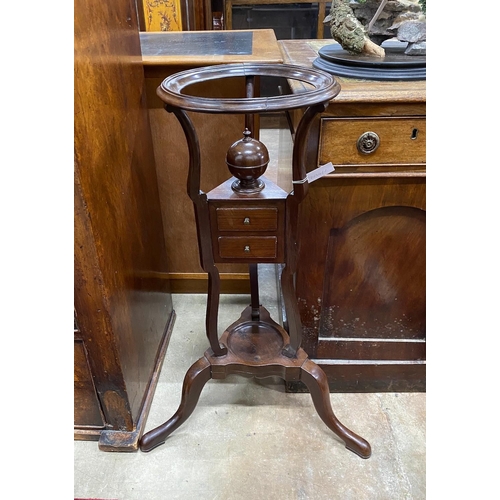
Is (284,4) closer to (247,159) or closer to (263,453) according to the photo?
(247,159)

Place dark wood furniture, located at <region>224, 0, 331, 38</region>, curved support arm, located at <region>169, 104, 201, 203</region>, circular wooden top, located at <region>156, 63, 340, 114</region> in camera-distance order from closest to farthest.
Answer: circular wooden top, located at <region>156, 63, 340, 114</region>
curved support arm, located at <region>169, 104, 201, 203</region>
dark wood furniture, located at <region>224, 0, 331, 38</region>

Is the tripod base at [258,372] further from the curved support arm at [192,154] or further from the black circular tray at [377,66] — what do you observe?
the black circular tray at [377,66]

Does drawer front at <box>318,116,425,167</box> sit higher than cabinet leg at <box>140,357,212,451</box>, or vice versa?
drawer front at <box>318,116,425,167</box>

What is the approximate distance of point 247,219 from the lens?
960mm

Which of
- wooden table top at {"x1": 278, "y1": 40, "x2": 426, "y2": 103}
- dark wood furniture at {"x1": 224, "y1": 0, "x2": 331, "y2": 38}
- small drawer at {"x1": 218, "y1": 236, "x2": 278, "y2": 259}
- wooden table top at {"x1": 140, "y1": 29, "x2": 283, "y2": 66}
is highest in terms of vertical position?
dark wood furniture at {"x1": 224, "y1": 0, "x2": 331, "y2": 38}

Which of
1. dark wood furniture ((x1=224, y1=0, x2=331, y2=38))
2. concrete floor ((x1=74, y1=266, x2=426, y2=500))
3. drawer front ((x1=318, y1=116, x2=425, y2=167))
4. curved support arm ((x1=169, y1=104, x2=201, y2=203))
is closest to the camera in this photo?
curved support arm ((x1=169, y1=104, x2=201, y2=203))

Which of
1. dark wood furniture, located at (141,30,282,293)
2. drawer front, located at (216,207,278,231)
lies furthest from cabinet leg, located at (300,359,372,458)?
dark wood furniture, located at (141,30,282,293)

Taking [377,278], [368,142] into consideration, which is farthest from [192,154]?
[377,278]

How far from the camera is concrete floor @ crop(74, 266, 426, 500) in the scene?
3.72 ft

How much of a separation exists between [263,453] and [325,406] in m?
0.22

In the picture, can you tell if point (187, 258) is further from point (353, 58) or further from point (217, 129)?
point (353, 58)

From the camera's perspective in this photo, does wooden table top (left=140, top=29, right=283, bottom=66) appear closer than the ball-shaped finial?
No

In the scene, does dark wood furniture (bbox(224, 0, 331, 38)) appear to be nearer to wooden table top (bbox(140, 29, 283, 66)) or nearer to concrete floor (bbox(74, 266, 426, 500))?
wooden table top (bbox(140, 29, 283, 66))

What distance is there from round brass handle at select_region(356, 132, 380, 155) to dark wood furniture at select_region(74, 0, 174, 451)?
0.59 meters
